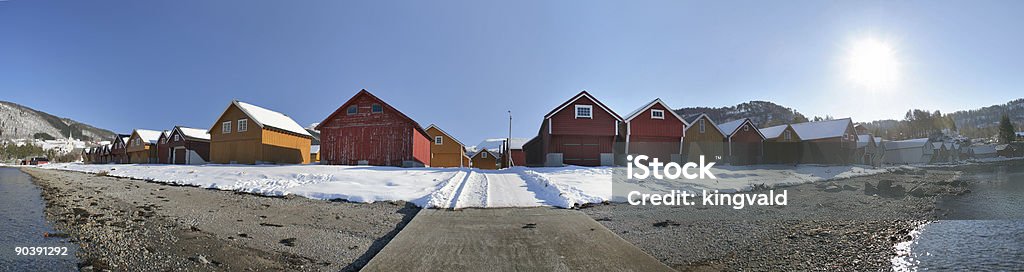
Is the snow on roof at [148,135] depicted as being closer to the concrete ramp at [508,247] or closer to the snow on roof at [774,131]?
the concrete ramp at [508,247]

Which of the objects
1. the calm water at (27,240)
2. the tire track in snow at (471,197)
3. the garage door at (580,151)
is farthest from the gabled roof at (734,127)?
the calm water at (27,240)

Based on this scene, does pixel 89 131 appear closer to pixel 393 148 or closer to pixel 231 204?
pixel 393 148

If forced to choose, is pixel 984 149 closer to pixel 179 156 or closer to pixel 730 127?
pixel 730 127

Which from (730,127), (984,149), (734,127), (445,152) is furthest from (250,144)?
(984,149)

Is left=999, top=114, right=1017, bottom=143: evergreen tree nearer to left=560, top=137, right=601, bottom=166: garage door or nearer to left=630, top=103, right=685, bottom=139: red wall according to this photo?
left=630, top=103, right=685, bottom=139: red wall

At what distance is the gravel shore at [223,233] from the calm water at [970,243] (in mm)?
8028

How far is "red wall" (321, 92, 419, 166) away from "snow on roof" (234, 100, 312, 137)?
6.27m

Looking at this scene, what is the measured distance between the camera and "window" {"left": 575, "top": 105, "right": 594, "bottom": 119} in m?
31.6

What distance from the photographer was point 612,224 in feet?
29.1

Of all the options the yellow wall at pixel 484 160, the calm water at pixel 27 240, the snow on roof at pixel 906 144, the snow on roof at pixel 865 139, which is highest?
the snow on roof at pixel 865 139

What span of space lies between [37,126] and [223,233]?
5551 inches

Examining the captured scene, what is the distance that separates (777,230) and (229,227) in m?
10.3

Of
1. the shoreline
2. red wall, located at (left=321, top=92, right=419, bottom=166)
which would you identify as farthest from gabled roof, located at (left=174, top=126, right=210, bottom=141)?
the shoreline

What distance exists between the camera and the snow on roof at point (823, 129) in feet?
151
